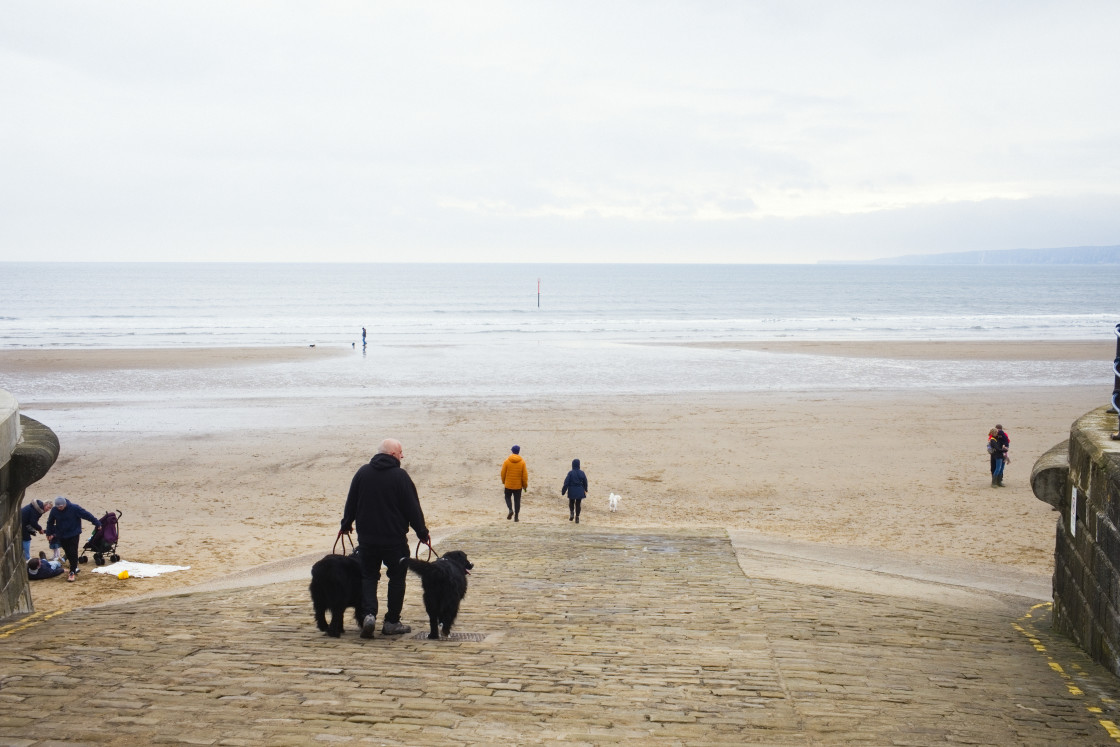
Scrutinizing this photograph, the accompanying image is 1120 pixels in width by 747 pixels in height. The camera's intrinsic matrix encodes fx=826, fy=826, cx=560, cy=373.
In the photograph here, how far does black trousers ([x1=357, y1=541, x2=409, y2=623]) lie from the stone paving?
26 centimetres

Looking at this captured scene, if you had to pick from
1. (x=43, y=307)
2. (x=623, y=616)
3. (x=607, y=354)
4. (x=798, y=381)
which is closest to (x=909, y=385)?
(x=798, y=381)

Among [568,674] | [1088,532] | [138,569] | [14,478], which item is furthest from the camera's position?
[138,569]

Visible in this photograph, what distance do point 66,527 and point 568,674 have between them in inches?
341

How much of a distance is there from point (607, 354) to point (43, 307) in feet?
197

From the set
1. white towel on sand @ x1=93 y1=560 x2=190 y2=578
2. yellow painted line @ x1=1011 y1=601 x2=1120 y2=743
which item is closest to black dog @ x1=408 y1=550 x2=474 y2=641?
yellow painted line @ x1=1011 y1=601 x2=1120 y2=743

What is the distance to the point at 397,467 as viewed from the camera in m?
6.10

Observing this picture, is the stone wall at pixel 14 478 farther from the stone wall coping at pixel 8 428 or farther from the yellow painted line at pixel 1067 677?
the yellow painted line at pixel 1067 677

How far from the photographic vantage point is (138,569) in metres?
11.2

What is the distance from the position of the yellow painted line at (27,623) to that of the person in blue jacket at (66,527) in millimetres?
4670

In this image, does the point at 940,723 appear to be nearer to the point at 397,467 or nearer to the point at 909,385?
the point at 397,467

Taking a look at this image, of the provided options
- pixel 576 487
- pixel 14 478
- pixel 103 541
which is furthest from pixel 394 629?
pixel 576 487

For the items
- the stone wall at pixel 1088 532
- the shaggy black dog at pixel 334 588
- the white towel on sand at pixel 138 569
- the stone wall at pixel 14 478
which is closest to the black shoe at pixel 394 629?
the shaggy black dog at pixel 334 588

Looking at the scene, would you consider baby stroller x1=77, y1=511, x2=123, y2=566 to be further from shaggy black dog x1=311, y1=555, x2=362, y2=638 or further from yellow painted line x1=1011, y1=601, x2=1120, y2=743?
yellow painted line x1=1011, y1=601, x2=1120, y2=743

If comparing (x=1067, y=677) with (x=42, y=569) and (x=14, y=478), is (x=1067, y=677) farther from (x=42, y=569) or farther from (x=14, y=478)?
(x=42, y=569)
